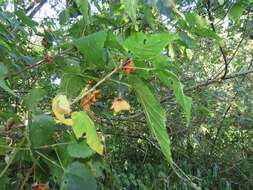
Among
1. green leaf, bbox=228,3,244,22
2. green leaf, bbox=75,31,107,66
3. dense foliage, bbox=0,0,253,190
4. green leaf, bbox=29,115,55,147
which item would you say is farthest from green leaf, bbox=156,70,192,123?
green leaf, bbox=228,3,244,22

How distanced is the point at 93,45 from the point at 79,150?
0.18 metres

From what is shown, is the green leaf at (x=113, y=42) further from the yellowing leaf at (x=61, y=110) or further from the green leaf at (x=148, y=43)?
the yellowing leaf at (x=61, y=110)

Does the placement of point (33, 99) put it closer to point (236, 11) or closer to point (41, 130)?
point (41, 130)

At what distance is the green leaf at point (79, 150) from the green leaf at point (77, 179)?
2 cm

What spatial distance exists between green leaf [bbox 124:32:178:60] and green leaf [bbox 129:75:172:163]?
82 mm

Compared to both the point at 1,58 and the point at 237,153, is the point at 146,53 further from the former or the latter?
the point at 237,153

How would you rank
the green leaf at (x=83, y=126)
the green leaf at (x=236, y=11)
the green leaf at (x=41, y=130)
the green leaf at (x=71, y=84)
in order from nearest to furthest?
the green leaf at (x=83, y=126)
the green leaf at (x=41, y=130)
the green leaf at (x=71, y=84)
the green leaf at (x=236, y=11)

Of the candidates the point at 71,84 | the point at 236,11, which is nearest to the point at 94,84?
the point at 71,84

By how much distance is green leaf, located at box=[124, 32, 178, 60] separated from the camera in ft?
2.50

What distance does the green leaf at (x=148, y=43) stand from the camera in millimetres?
762

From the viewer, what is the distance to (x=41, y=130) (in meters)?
0.81

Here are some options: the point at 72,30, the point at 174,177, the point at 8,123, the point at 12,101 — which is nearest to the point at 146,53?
the point at 8,123

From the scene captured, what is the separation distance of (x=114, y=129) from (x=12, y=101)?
1.89 feet

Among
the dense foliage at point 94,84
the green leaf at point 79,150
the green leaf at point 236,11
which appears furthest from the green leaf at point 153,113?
the green leaf at point 236,11
